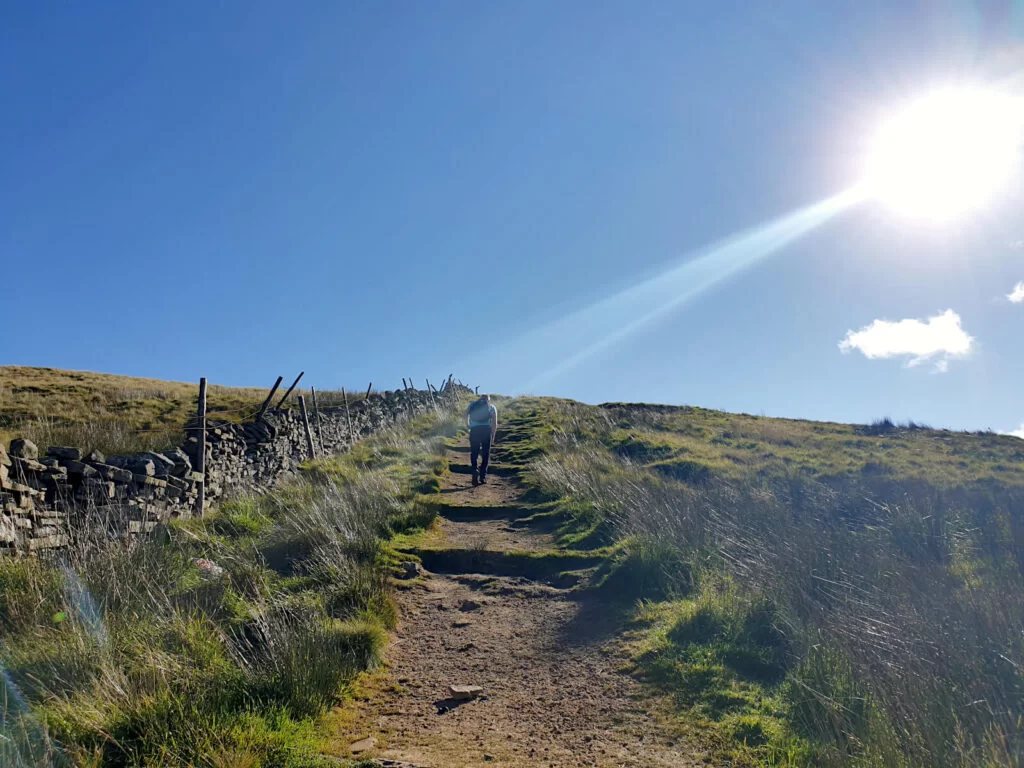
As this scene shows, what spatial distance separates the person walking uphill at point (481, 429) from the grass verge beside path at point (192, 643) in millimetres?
4341

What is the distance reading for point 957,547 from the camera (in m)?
7.15

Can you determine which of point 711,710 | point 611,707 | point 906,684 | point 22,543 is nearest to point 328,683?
point 611,707

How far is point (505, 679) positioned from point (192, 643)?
2153 millimetres

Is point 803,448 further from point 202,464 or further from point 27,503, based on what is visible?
point 27,503

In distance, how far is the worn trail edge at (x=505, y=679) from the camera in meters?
3.60

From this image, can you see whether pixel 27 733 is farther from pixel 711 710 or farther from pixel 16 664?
pixel 711 710

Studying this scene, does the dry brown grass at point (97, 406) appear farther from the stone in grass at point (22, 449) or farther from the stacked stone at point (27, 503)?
the stone in grass at point (22, 449)

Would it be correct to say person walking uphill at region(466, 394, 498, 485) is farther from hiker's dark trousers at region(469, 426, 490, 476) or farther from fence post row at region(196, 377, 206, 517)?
fence post row at region(196, 377, 206, 517)

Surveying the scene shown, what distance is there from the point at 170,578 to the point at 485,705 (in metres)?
3.51

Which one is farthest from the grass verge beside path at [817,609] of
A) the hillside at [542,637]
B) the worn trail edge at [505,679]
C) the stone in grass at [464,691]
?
the stone in grass at [464,691]

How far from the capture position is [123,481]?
27.2ft

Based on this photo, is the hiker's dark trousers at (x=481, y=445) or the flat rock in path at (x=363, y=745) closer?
the flat rock in path at (x=363, y=745)

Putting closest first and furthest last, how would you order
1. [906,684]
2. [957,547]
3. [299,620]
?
1. [906,684]
2. [299,620]
3. [957,547]

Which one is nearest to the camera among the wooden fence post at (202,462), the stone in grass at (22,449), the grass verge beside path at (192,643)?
the grass verge beside path at (192,643)
